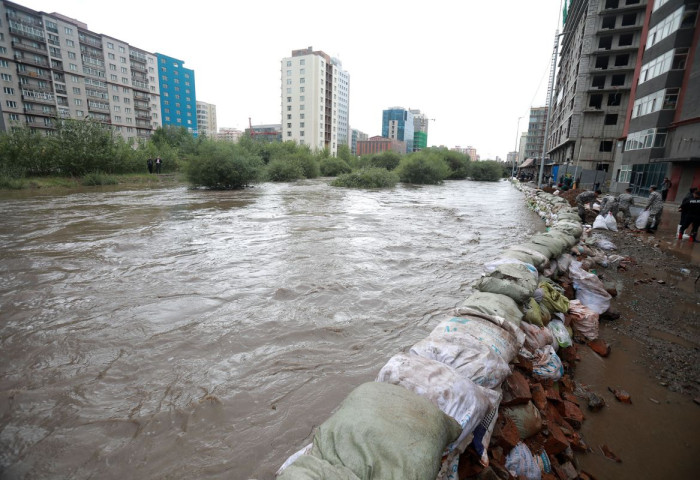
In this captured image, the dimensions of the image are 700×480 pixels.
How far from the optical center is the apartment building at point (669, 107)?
16484 mm

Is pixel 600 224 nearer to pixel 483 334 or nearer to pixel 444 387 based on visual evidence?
pixel 483 334

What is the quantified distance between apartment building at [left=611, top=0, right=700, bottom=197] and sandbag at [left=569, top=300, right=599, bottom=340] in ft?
57.0

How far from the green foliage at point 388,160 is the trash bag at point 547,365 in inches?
1500

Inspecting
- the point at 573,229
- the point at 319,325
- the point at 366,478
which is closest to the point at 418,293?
the point at 319,325

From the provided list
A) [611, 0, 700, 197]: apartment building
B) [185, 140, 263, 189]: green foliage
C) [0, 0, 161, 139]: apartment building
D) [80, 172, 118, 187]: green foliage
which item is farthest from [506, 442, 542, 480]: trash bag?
[0, 0, 161, 139]: apartment building

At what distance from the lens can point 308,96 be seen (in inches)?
2445

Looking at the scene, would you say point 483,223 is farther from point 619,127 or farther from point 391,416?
point 619,127

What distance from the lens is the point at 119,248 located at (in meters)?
6.60

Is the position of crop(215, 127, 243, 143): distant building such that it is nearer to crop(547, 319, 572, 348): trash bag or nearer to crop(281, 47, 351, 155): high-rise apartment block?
crop(281, 47, 351, 155): high-rise apartment block

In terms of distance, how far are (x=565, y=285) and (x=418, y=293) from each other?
2004mm

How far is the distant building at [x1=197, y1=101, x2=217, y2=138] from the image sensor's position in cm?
11163

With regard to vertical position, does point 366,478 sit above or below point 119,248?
above

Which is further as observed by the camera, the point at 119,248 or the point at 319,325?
the point at 119,248

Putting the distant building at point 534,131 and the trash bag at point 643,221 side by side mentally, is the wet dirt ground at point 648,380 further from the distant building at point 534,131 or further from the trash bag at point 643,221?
the distant building at point 534,131
